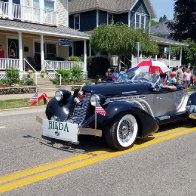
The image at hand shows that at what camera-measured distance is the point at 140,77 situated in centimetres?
808

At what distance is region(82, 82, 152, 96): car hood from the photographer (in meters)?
6.80

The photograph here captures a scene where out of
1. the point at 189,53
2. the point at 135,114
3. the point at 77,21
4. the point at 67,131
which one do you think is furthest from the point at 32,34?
the point at 189,53

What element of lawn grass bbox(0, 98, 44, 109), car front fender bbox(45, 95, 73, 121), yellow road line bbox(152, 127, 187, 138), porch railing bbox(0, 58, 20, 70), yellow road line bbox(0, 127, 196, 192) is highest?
porch railing bbox(0, 58, 20, 70)

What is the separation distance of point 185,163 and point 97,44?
72.4ft

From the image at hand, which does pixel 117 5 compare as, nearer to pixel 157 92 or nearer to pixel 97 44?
pixel 97 44

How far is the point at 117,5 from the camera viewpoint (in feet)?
121

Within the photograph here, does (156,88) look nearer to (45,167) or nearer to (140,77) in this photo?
(140,77)

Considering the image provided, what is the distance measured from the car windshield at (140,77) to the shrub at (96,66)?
907 inches

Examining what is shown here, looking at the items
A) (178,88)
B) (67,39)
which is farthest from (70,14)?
(178,88)

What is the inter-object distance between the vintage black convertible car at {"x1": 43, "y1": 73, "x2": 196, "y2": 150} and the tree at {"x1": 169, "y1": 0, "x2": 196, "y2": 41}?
26.5 metres

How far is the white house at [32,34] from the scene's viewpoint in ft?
75.7

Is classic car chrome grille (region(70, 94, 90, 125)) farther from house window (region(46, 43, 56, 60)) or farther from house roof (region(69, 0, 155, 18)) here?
house roof (region(69, 0, 155, 18))

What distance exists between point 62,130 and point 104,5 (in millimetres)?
30597

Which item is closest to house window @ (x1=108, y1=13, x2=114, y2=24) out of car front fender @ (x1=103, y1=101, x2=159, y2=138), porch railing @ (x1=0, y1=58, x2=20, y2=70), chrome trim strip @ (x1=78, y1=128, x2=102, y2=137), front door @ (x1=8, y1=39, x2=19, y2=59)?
front door @ (x1=8, y1=39, x2=19, y2=59)
